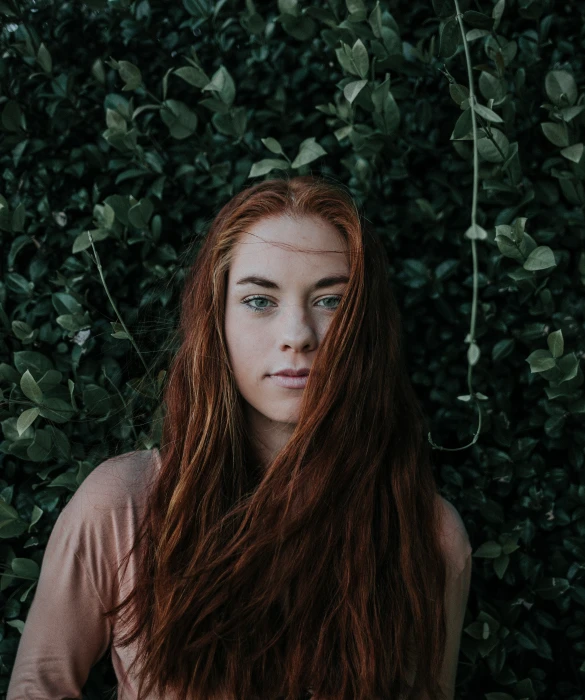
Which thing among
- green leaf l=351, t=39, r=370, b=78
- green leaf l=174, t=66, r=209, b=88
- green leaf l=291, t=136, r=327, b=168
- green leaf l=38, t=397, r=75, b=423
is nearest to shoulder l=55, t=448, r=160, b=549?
green leaf l=38, t=397, r=75, b=423

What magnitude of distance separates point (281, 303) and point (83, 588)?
67cm

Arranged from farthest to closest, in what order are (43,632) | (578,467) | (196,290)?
1. (578,467)
2. (196,290)
3. (43,632)

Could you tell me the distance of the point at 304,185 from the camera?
1.58m

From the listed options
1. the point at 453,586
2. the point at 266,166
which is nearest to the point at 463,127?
the point at 266,166

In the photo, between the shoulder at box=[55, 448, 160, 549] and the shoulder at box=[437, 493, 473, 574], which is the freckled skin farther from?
the shoulder at box=[437, 493, 473, 574]

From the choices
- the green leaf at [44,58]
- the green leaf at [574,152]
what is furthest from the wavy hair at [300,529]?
the green leaf at [44,58]

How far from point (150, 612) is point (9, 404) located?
529 millimetres

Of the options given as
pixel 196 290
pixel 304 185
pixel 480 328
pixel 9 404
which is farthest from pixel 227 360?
pixel 480 328

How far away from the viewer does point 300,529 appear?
4.86 feet

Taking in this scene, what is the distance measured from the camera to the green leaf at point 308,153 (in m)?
1.72

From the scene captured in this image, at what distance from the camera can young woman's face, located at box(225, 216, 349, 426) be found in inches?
58.0

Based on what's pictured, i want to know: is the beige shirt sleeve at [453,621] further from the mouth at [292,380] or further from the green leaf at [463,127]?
the green leaf at [463,127]

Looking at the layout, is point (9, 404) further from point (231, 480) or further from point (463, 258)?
point (463, 258)

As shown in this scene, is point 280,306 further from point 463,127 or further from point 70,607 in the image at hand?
point 70,607
